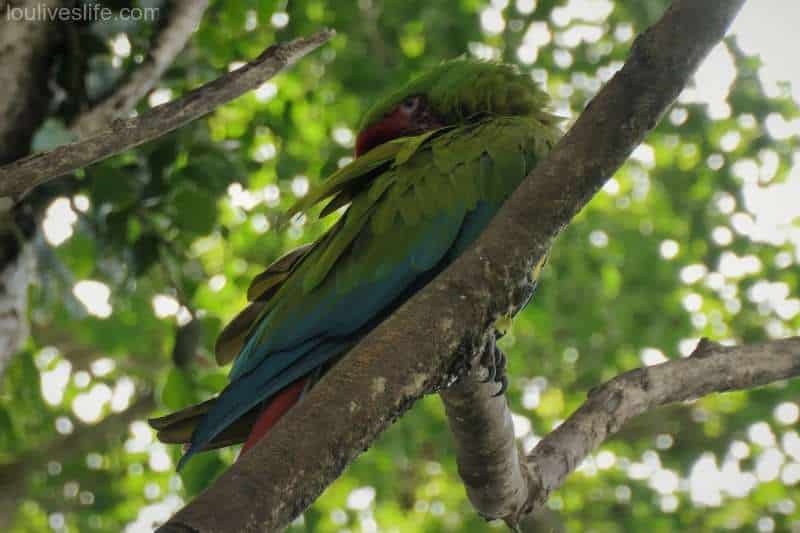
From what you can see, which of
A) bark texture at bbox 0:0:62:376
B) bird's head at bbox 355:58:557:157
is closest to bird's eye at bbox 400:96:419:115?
bird's head at bbox 355:58:557:157

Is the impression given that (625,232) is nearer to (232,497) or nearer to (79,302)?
(79,302)

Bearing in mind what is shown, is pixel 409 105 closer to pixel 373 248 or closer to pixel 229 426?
pixel 373 248

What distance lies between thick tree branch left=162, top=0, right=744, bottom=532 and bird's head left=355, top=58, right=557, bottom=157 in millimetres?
1035

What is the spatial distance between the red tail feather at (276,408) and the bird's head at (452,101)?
888mm

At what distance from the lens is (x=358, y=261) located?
192 cm

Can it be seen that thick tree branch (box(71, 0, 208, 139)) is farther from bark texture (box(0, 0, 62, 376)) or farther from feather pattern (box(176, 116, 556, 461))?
feather pattern (box(176, 116, 556, 461))

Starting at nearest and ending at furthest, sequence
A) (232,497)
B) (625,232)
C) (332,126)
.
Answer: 1. (232,497)
2. (332,126)
3. (625,232)

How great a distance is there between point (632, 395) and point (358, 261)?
65 cm

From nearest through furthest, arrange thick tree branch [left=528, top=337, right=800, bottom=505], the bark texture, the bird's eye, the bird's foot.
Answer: the bird's foot, thick tree branch [left=528, top=337, right=800, bottom=505], the bark texture, the bird's eye

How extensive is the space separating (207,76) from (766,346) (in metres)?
2.11

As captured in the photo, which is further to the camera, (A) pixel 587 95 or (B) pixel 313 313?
(A) pixel 587 95

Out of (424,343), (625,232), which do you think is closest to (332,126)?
(625,232)

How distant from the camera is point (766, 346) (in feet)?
6.72

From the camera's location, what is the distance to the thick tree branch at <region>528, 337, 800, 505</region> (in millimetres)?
1956
